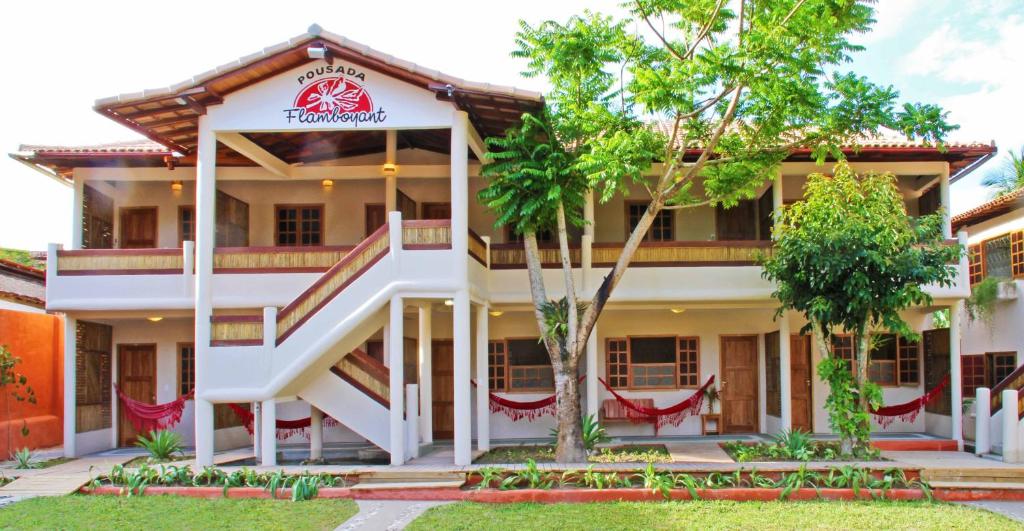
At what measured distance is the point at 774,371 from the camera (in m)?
16.9

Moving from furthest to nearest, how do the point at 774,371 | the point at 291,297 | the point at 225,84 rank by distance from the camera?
1. the point at 774,371
2. the point at 291,297
3. the point at 225,84

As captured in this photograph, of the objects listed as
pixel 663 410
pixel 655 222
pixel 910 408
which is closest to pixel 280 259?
pixel 655 222

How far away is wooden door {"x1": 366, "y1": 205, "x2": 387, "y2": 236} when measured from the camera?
17.8 meters

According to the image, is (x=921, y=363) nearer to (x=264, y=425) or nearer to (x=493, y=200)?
(x=493, y=200)

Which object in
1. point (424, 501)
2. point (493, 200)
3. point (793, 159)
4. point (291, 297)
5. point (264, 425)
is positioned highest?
point (793, 159)

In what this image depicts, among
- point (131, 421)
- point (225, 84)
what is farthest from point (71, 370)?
point (225, 84)

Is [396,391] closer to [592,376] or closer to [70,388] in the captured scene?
[592,376]

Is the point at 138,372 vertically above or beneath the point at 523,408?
above

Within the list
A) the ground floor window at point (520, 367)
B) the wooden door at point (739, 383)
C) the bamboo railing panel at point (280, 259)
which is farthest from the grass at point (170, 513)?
the wooden door at point (739, 383)

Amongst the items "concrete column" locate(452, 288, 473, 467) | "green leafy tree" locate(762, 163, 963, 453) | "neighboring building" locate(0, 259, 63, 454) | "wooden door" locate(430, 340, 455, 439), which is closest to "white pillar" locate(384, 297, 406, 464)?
"concrete column" locate(452, 288, 473, 467)

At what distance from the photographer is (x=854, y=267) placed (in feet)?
43.6

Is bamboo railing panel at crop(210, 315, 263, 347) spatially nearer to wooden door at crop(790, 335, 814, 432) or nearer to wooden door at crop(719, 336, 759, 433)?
wooden door at crop(719, 336, 759, 433)

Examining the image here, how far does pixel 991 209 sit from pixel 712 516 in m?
11.5

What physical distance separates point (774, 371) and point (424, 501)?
27.4ft
